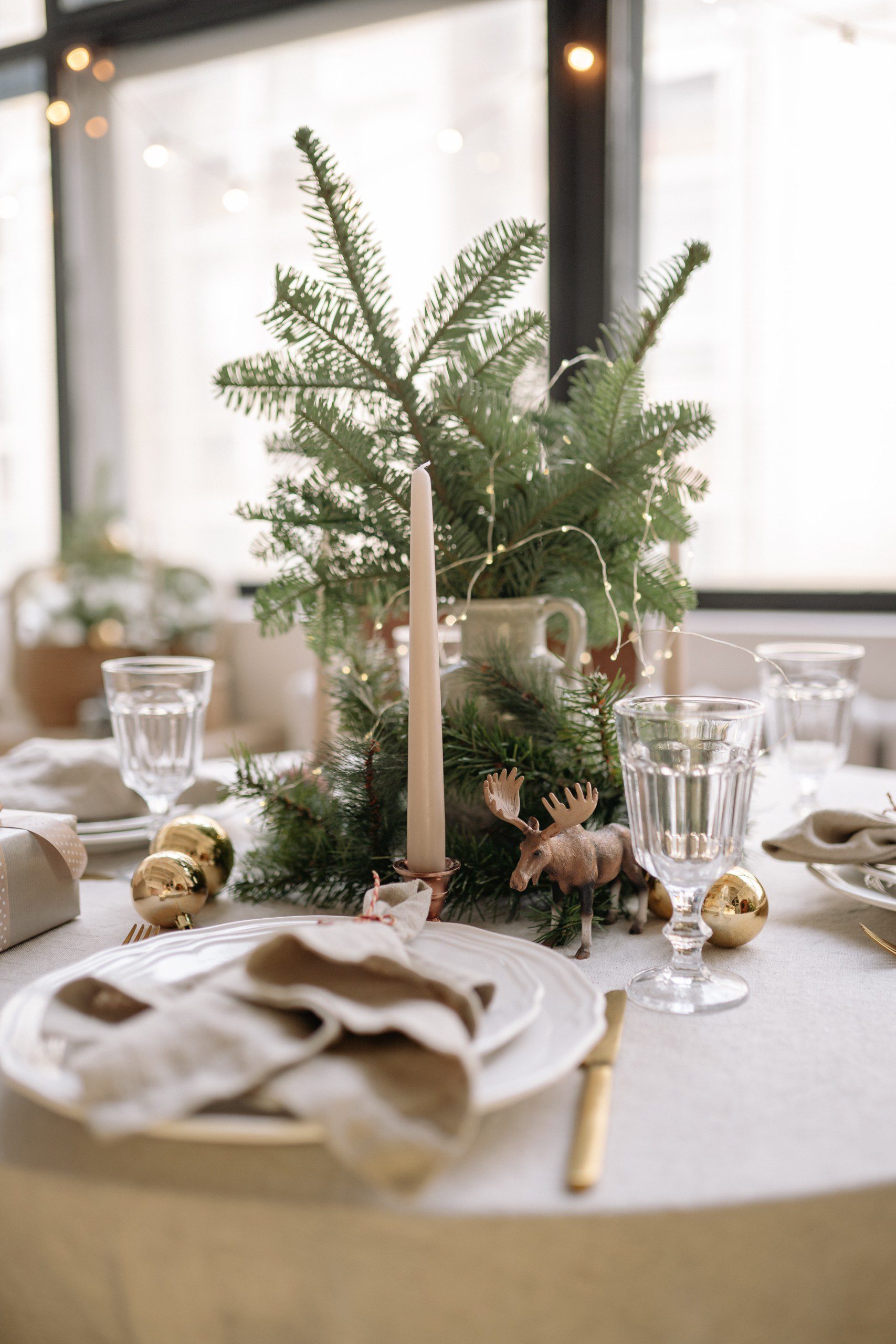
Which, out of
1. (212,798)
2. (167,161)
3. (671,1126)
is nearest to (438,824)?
(671,1126)

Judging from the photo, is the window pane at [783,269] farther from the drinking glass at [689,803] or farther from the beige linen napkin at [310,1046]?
the beige linen napkin at [310,1046]

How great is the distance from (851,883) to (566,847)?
0.83 ft

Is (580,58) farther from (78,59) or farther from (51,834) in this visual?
(51,834)

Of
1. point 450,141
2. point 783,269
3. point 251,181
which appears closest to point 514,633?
point 783,269

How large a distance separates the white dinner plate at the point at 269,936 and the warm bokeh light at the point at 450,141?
295 cm

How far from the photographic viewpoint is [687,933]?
2.07 ft

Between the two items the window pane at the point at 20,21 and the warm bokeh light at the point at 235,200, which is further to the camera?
the window pane at the point at 20,21

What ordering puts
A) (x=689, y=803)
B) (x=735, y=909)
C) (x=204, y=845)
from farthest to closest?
(x=204, y=845) → (x=735, y=909) → (x=689, y=803)

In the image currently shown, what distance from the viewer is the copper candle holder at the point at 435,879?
665 millimetres

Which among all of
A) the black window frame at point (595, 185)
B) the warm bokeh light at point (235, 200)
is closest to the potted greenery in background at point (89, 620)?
the warm bokeh light at point (235, 200)

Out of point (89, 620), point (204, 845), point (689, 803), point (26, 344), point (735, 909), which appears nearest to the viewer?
point (689, 803)

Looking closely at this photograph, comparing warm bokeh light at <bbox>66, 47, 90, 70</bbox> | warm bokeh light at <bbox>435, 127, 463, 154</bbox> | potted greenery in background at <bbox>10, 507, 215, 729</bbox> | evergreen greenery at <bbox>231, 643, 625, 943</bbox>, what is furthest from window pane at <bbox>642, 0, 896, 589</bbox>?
evergreen greenery at <bbox>231, 643, 625, 943</bbox>

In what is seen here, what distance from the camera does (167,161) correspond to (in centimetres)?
363

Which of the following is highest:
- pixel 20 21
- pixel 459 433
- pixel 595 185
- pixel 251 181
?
pixel 20 21
